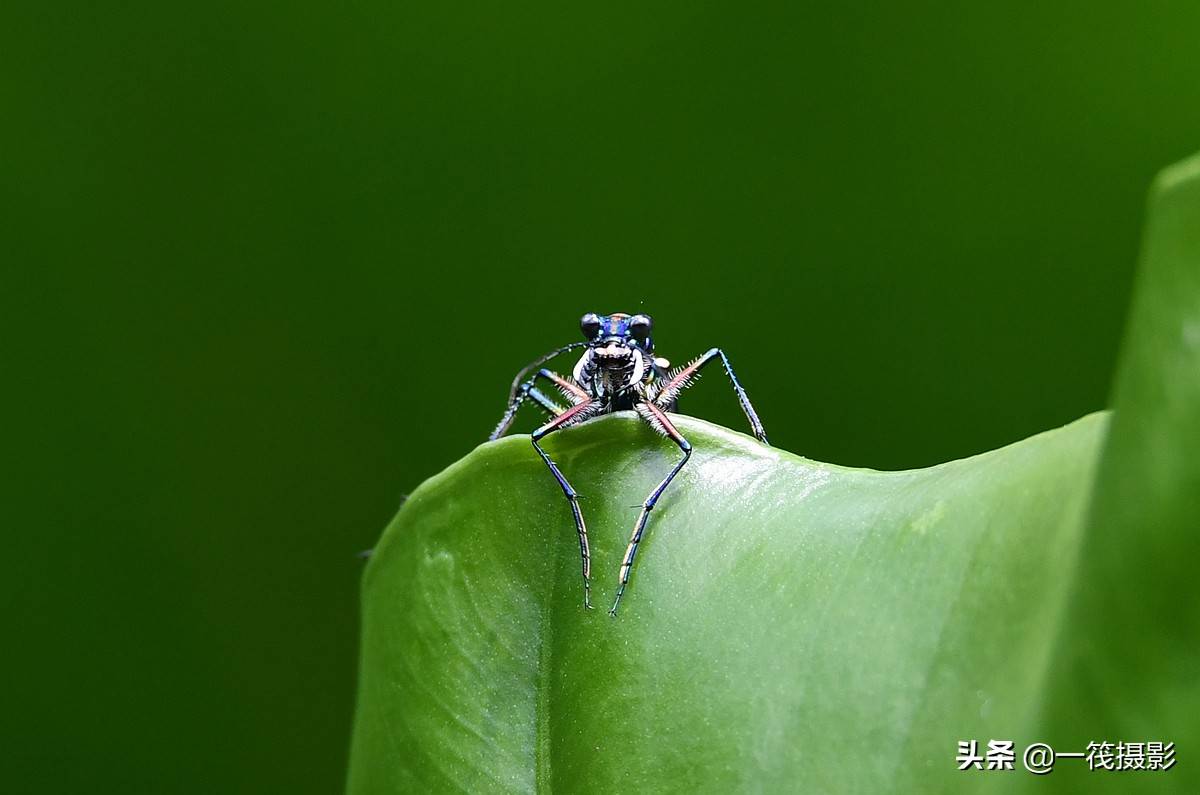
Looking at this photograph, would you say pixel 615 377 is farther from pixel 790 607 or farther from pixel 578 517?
pixel 790 607

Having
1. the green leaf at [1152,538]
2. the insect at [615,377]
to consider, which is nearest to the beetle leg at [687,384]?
the insect at [615,377]

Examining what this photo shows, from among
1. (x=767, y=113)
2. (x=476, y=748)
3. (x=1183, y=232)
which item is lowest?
(x=476, y=748)

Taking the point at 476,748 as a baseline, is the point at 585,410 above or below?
above

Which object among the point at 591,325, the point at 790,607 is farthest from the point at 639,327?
the point at 790,607

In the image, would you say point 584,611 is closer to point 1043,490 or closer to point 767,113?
point 1043,490

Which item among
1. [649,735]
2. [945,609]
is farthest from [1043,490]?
[649,735]

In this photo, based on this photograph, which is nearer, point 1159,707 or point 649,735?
point 1159,707

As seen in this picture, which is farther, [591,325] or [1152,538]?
[591,325]

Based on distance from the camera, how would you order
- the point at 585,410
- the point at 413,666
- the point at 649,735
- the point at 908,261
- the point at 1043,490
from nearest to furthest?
the point at 1043,490 → the point at 649,735 → the point at 413,666 → the point at 585,410 → the point at 908,261
